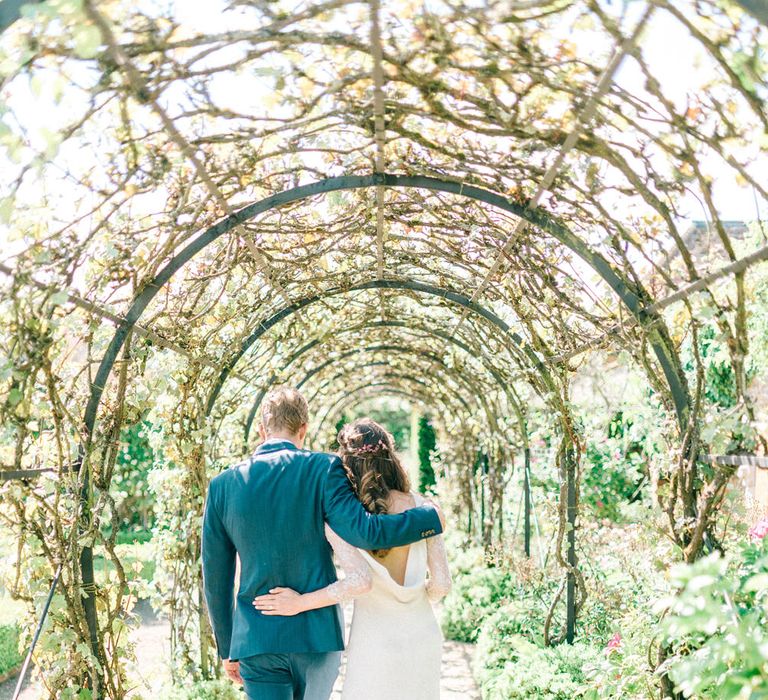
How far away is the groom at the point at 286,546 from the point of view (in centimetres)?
253

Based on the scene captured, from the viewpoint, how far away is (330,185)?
309 cm

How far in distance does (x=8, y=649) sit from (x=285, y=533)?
496 centimetres

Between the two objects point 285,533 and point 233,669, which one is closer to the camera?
point 285,533

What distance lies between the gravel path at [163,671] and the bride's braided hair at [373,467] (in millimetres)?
2038

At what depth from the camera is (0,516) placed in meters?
2.68

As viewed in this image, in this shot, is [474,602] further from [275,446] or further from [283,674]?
[275,446]

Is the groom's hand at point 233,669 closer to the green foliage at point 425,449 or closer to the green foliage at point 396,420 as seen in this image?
the green foliage at point 425,449

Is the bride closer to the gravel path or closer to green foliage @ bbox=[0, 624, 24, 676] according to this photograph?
the gravel path

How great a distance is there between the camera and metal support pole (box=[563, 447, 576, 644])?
15.5ft

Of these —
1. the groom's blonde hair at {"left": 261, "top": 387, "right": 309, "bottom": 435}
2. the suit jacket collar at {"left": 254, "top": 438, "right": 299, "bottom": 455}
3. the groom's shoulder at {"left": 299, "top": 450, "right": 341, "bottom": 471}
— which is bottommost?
the groom's shoulder at {"left": 299, "top": 450, "right": 341, "bottom": 471}

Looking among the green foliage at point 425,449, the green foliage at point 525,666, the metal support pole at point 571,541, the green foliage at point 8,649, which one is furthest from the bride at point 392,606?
the green foliage at point 425,449

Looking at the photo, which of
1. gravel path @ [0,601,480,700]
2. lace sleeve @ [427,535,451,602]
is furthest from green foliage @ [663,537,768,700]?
gravel path @ [0,601,480,700]

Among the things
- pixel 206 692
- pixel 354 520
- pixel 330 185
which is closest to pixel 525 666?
pixel 206 692

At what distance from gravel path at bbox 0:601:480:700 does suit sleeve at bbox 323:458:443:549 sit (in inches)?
86.8
